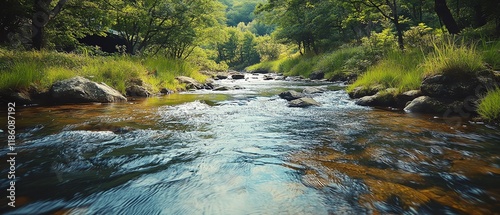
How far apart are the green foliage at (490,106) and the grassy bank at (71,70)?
31.2ft

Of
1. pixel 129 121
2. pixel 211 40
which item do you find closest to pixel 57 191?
pixel 129 121

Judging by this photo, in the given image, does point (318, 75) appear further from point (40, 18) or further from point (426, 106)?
point (40, 18)

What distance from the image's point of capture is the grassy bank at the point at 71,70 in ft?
22.3

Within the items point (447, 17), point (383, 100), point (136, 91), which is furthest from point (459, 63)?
point (136, 91)

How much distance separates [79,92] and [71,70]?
2095 mm

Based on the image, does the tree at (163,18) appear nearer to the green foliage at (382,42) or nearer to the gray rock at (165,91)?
the gray rock at (165,91)

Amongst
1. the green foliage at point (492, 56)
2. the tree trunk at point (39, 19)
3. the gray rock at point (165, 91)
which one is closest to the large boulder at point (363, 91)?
the green foliage at point (492, 56)

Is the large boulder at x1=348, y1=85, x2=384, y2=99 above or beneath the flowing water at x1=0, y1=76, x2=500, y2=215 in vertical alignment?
above

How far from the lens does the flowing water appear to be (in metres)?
2.05

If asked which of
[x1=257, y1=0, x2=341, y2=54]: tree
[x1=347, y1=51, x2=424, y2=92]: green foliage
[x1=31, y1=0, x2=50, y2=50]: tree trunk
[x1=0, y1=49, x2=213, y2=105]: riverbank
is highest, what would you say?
[x1=257, y1=0, x2=341, y2=54]: tree

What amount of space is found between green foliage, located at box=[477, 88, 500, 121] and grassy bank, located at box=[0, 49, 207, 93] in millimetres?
9505

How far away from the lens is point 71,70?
27.7 ft

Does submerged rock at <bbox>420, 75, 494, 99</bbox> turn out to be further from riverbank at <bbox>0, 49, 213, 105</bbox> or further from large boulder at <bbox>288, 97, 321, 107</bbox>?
riverbank at <bbox>0, 49, 213, 105</bbox>

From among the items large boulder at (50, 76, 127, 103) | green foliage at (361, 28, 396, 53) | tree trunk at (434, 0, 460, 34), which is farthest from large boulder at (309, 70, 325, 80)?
large boulder at (50, 76, 127, 103)
